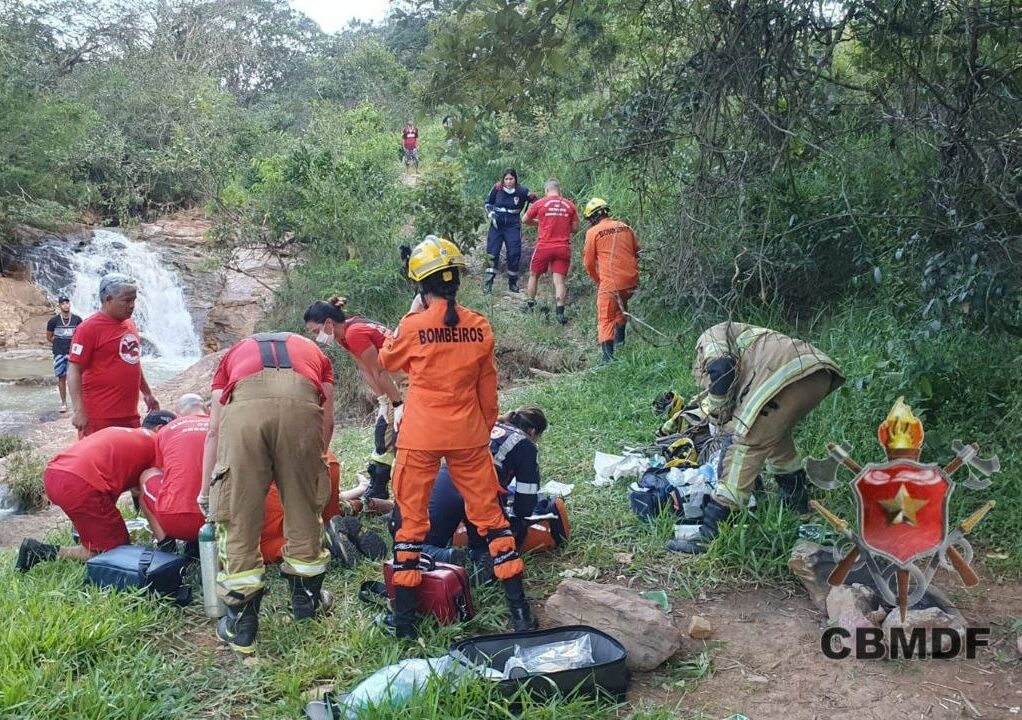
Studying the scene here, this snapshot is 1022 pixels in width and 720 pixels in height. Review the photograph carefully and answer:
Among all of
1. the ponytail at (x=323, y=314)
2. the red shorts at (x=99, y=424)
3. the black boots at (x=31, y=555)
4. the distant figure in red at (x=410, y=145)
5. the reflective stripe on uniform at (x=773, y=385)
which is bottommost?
the black boots at (x=31, y=555)

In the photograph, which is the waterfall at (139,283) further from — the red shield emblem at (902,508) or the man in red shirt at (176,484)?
the red shield emblem at (902,508)

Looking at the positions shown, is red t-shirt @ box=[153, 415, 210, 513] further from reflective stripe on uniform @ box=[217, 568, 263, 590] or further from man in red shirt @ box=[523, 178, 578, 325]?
man in red shirt @ box=[523, 178, 578, 325]

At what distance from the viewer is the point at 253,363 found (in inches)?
149

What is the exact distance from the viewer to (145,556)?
4289 mm

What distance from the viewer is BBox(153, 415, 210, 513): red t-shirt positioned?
447cm

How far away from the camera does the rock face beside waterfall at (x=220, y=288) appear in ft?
53.9

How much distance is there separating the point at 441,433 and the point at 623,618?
113cm

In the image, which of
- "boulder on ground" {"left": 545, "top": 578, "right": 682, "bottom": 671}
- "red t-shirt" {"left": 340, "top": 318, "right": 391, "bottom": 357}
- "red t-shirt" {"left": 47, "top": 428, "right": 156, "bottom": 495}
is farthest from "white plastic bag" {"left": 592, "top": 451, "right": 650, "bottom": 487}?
"red t-shirt" {"left": 47, "top": 428, "right": 156, "bottom": 495}

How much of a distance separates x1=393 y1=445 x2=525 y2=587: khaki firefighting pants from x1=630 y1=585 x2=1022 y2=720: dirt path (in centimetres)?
82

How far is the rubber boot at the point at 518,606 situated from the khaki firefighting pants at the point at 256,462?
1.01m

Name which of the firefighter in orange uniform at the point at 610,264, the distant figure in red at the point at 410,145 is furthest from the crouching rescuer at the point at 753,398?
the distant figure in red at the point at 410,145

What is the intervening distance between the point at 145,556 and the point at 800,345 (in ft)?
11.8

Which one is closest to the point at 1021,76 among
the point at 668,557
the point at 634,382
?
the point at 668,557

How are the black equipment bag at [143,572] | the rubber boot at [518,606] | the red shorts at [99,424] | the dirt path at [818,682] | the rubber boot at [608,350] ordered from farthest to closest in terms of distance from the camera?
the rubber boot at [608,350], the red shorts at [99,424], the black equipment bag at [143,572], the rubber boot at [518,606], the dirt path at [818,682]
